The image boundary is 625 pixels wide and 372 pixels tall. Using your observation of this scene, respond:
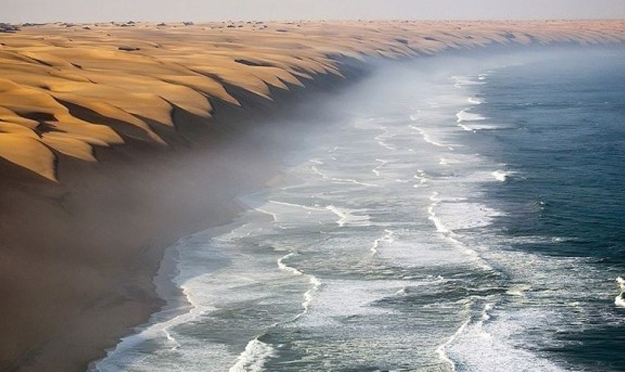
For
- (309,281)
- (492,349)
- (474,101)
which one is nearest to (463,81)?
(474,101)

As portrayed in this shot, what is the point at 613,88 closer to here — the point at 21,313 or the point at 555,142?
the point at 555,142

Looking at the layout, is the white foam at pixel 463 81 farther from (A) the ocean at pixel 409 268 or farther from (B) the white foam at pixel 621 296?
(B) the white foam at pixel 621 296

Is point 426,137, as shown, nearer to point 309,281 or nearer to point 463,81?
point 309,281

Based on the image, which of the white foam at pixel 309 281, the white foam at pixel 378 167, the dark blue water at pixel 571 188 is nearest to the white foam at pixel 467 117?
the dark blue water at pixel 571 188

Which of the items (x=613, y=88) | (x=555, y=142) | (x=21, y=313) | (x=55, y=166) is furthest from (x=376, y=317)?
(x=613, y=88)

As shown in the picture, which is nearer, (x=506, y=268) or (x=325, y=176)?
(x=506, y=268)

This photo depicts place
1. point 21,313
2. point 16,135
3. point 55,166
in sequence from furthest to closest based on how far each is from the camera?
point 16,135 → point 55,166 → point 21,313
